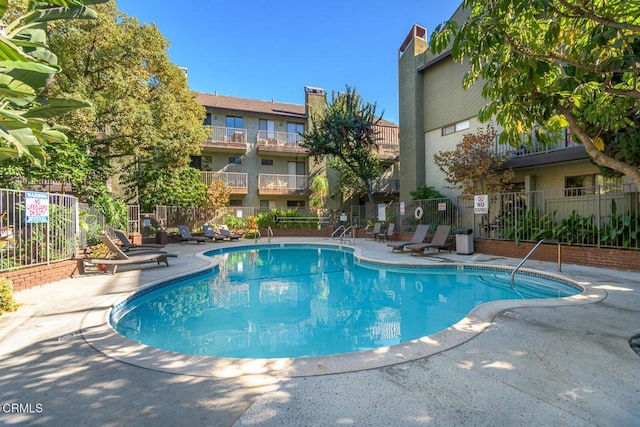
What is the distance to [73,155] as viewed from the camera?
39.7ft

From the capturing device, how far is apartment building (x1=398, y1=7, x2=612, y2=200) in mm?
13312

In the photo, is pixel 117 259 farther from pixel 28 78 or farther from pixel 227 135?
pixel 227 135

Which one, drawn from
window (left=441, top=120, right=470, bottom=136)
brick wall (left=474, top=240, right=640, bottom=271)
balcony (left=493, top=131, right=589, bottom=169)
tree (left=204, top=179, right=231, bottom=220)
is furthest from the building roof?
brick wall (left=474, top=240, right=640, bottom=271)

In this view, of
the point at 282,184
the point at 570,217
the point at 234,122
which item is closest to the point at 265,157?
the point at 282,184

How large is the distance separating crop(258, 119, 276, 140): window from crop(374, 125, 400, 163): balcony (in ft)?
29.7

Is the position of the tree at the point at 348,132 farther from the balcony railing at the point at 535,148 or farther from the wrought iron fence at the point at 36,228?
the wrought iron fence at the point at 36,228

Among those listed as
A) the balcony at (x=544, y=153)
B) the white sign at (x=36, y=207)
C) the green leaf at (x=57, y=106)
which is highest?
the balcony at (x=544, y=153)

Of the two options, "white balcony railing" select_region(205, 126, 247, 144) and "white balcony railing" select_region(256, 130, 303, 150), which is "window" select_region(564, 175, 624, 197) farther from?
"white balcony railing" select_region(205, 126, 247, 144)

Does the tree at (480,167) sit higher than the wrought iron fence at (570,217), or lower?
higher

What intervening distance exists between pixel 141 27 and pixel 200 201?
424 inches

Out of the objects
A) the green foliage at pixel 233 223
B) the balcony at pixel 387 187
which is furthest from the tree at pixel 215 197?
the balcony at pixel 387 187

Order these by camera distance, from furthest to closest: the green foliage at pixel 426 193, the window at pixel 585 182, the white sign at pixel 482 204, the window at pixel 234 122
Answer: the window at pixel 234 122 → the green foliage at pixel 426 193 → the white sign at pixel 482 204 → the window at pixel 585 182

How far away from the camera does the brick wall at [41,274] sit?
256 inches

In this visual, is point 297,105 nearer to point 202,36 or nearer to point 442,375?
point 202,36
